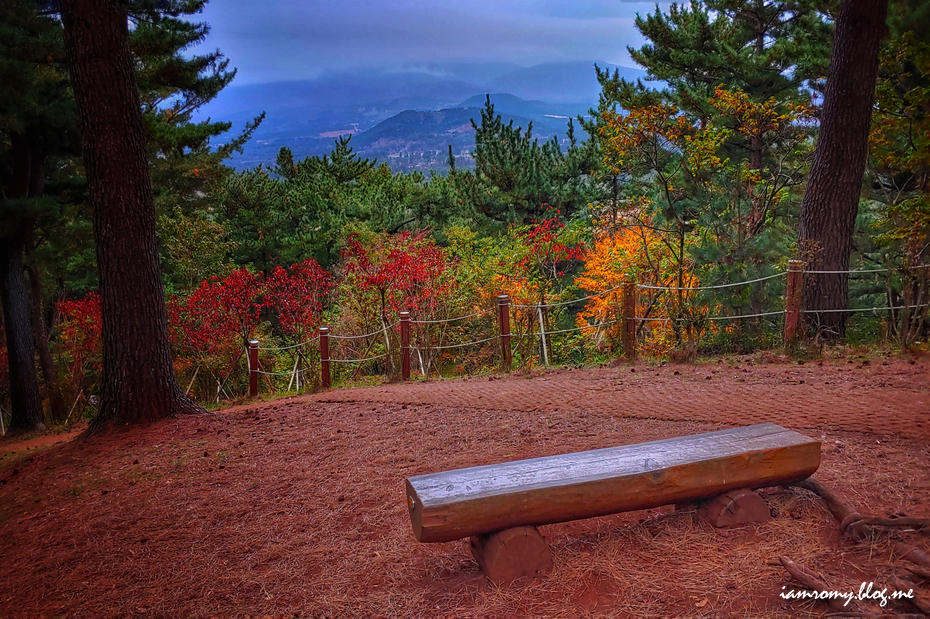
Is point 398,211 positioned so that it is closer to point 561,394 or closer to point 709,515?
point 561,394

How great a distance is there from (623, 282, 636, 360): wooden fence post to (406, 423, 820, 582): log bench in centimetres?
434

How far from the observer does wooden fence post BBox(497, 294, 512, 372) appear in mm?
7648

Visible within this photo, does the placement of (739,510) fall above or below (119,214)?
below

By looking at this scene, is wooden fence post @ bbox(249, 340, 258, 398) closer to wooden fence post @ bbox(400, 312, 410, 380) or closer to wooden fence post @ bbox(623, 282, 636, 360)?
wooden fence post @ bbox(400, 312, 410, 380)

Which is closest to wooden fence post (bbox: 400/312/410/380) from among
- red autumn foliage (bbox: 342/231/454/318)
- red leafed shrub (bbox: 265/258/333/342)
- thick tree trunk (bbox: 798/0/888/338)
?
red autumn foliage (bbox: 342/231/454/318)

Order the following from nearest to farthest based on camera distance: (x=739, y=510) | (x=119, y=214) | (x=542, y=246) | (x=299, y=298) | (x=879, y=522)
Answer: (x=879, y=522)
(x=739, y=510)
(x=119, y=214)
(x=299, y=298)
(x=542, y=246)

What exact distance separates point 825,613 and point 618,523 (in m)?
0.93

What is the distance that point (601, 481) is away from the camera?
2439mm

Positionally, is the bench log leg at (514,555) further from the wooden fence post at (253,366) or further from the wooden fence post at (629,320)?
the wooden fence post at (253,366)

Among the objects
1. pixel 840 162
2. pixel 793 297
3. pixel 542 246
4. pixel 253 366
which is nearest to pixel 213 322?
pixel 253 366

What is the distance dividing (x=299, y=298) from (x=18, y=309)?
4464 millimetres

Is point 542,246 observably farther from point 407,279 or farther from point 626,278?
point 626,278

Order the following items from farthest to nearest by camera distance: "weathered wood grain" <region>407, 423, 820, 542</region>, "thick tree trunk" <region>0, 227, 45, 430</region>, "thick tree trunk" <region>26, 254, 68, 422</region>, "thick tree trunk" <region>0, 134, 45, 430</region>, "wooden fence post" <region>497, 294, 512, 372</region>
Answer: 1. "thick tree trunk" <region>26, 254, 68, 422</region>
2. "thick tree trunk" <region>0, 227, 45, 430</region>
3. "thick tree trunk" <region>0, 134, 45, 430</region>
4. "wooden fence post" <region>497, 294, 512, 372</region>
5. "weathered wood grain" <region>407, 423, 820, 542</region>

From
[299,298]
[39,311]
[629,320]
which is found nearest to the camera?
[629,320]
